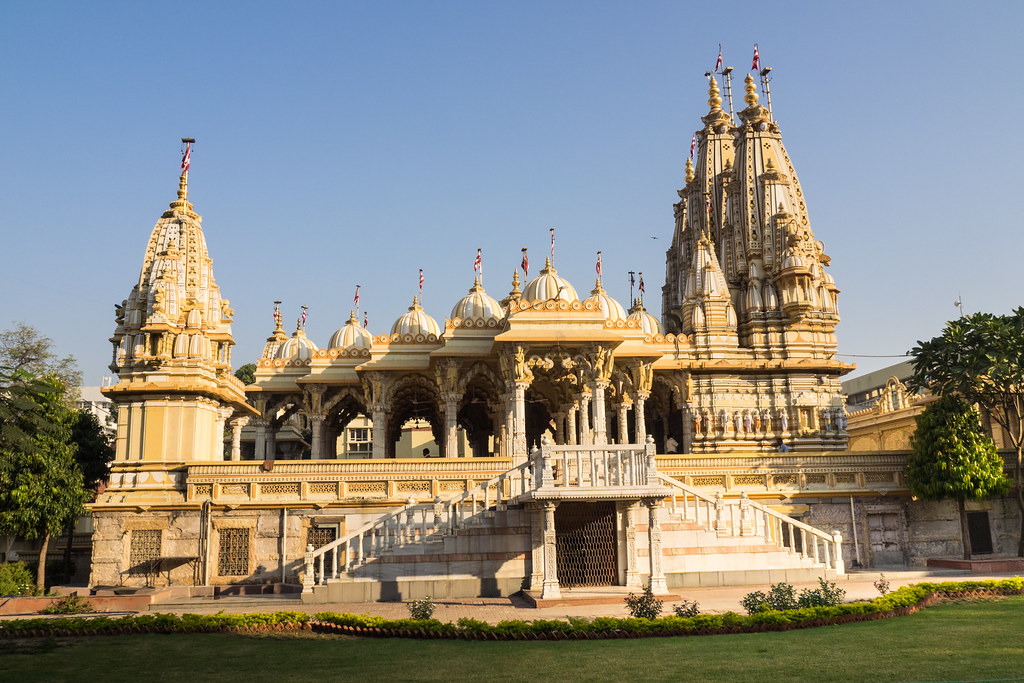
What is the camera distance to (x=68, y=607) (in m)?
20.1

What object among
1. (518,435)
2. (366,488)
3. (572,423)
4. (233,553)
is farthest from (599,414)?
(233,553)

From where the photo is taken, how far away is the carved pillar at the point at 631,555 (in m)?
21.6

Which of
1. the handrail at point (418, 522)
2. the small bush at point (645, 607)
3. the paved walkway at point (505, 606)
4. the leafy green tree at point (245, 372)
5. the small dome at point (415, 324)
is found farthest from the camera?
the leafy green tree at point (245, 372)

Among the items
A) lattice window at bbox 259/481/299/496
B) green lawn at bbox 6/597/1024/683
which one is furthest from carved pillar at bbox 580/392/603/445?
green lawn at bbox 6/597/1024/683

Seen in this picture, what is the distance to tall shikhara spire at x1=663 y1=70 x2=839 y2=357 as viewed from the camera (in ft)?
140

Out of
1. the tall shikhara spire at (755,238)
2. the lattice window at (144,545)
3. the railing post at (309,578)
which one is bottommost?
the railing post at (309,578)

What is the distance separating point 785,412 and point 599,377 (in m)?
14.1

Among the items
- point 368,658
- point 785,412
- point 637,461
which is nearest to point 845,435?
point 785,412

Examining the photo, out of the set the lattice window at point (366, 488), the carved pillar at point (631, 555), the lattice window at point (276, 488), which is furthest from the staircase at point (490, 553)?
the lattice window at point (276, 488)

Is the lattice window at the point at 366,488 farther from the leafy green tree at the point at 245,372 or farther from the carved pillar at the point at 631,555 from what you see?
the leafy green tree at the point at 245,372

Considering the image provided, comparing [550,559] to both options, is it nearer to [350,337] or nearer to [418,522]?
[418,522]

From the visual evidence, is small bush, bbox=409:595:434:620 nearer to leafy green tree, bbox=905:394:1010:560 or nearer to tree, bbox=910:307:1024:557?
leafy green tree, bbox=905:394:1010:560

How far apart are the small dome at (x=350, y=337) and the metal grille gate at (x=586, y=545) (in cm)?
2080

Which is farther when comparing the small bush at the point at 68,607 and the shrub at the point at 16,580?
the shrub at the point at 16,580
